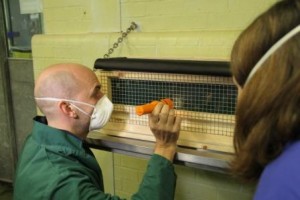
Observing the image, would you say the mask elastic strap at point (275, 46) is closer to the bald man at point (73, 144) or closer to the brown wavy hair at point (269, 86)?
the brown wavy hair at point (269, 86)

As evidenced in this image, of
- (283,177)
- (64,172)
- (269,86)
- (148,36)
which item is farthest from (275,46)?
(148,36)

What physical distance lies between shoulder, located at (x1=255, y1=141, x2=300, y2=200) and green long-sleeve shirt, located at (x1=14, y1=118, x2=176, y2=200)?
0.49m

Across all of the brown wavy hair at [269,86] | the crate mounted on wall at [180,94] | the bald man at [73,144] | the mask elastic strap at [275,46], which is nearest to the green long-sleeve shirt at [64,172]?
the bald man at [73,144]

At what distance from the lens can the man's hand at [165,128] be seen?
1129mm

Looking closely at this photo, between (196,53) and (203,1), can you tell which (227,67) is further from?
(203,1)

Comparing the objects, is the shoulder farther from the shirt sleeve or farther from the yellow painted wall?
the yellow painted wall

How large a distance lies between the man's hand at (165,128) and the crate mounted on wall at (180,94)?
2.9 inches

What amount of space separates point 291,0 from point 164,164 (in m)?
0.66

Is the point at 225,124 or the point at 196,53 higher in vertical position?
the point at 196,53

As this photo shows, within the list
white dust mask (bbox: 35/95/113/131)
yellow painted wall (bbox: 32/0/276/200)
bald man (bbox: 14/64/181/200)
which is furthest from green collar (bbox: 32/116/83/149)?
yellow painted wall (bbox: 32/0/276/200)

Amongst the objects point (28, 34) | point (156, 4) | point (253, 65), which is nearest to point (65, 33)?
point (156, 4)

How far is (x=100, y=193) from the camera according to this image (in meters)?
1.04

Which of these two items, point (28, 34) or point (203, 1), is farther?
point (28, 34)

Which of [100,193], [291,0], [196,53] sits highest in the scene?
[291,0]
